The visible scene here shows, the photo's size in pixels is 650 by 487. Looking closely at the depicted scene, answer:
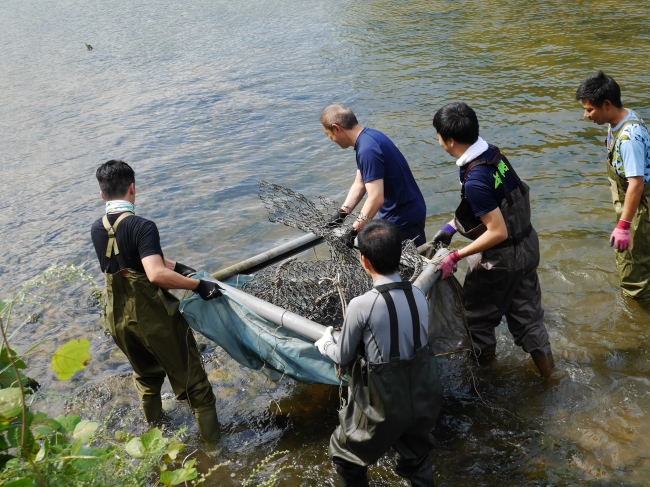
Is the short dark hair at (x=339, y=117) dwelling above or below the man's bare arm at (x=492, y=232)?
above

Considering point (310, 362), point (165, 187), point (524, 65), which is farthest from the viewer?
point (524, 65)

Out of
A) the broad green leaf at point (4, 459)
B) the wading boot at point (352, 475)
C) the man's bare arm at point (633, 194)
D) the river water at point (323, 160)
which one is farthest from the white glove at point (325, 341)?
the man's bare arm at point (633, 194)

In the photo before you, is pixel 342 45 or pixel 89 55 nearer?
pixel 342 45

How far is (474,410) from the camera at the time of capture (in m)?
4.53

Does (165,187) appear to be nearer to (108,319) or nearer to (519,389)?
(108,319)

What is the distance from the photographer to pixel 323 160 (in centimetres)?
988

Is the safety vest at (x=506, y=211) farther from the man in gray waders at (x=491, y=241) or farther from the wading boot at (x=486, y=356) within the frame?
the wading boot at (x=486, y=356)

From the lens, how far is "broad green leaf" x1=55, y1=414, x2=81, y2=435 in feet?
7.38

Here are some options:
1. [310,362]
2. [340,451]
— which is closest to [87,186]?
[310,362]

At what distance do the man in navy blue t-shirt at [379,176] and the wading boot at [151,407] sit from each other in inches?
77.4

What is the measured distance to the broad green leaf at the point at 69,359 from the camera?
2.04m

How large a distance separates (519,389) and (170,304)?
8.89 ft

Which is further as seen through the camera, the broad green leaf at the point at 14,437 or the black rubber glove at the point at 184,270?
the black rubber glove at the point at 184,270

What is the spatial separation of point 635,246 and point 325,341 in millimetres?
3005
